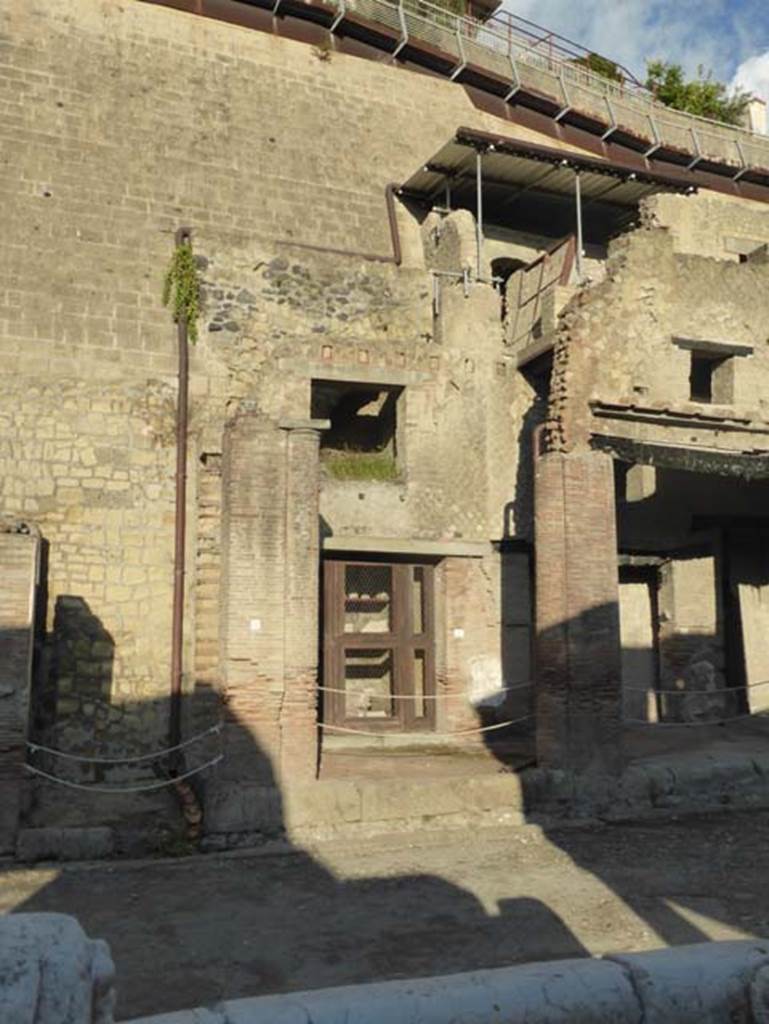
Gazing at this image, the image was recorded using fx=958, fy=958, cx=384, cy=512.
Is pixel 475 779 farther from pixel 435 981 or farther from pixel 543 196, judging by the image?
pixel 543 196

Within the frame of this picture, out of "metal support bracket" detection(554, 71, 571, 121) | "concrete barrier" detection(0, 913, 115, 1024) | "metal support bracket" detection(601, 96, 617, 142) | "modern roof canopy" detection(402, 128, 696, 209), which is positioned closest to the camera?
"concrete barrier" detection(0, 913, 115, 1024)

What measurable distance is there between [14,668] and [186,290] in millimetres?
6417

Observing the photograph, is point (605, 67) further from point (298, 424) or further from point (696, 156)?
point (298, 424)

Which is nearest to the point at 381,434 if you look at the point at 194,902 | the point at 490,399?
the point at 490,399

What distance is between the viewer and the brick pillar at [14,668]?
7625 mm

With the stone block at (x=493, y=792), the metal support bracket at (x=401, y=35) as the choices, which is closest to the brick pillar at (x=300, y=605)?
the stone block at (x=493, y=792)

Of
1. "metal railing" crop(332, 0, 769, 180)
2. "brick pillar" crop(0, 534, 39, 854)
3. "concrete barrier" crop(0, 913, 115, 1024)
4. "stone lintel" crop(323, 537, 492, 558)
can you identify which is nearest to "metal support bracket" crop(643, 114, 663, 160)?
"metal railing" crop(332, 0, 769, 180)

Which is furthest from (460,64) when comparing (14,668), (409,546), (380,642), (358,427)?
(14,668)

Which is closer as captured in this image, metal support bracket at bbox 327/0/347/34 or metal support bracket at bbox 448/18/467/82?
metal support bracket at bbox 327/0/347/34

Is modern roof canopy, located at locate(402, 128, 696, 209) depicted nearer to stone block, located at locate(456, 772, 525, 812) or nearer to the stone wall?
the stone wall

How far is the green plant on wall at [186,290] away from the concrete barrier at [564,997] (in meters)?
10.6

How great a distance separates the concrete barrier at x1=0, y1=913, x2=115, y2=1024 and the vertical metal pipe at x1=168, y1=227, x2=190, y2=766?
883cm

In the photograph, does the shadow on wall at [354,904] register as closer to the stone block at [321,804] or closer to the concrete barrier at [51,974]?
the stone block at [321,804]

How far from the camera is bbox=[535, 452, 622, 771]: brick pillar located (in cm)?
947
